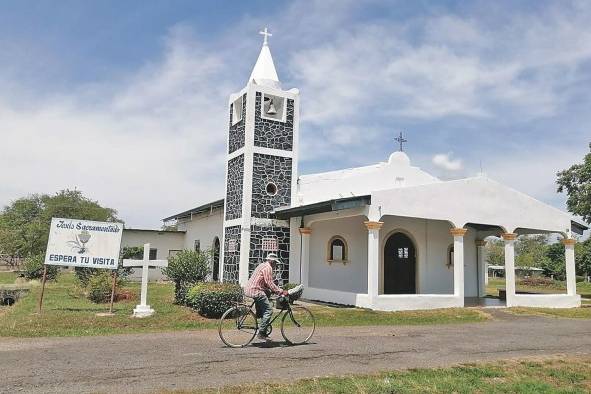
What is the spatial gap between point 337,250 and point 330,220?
108 cm

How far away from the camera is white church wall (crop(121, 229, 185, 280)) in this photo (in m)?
27.3

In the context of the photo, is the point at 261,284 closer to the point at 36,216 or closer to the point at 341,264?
the point at 341,264

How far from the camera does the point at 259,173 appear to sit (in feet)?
58.5

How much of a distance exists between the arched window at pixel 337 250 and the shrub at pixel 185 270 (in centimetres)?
489

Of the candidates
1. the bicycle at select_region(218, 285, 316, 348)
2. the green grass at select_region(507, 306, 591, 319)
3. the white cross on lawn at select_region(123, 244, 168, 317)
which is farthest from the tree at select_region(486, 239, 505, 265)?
the bicycle at select_region(218, 285, 316, 348)

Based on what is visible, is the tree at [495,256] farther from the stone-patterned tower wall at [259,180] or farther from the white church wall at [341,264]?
the stone-patterned tower wall at [259,180]

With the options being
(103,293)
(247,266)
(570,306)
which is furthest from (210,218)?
(570,306)

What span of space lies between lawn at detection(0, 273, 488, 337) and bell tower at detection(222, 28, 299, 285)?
3159 millimetres

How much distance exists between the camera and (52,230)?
40.4 ft

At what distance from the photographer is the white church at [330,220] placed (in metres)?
16.7

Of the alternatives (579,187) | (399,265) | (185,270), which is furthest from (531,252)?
(185,270)

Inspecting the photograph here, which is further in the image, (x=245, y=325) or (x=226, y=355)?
(x=245, y=325)

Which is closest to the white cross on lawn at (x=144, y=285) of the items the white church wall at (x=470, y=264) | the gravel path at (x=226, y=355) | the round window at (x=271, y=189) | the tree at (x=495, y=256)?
the gravel path at (x=226, y=355)

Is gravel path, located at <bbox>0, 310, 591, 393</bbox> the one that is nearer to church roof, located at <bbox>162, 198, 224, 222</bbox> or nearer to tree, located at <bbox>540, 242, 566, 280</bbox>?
church roof, located at <bbox>162, 198, 224, 222</bbox>
